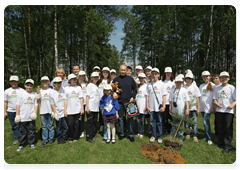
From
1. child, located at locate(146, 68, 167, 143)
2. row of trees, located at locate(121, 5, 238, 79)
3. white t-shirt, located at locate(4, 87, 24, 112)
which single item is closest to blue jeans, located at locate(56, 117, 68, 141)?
white t-shirt, located at locate(4, 87, 24, 112)

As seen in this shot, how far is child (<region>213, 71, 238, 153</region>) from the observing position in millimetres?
3928

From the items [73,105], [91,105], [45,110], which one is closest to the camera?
[45,110]

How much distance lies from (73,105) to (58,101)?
0.50m

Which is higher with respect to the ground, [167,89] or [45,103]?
[167,89]

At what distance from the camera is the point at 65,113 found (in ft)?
14.4

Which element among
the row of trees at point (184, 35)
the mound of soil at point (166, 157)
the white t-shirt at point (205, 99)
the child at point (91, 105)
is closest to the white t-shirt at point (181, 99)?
the white t-shirt at point (205, 99)

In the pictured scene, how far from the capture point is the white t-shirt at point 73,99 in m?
4.48

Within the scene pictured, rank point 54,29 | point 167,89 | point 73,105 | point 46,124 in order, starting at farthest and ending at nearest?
point 54,29 → point 167,89 → point 73,105 → point 46,124

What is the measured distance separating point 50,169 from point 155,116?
342 centimetres

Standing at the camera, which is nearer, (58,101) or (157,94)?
(58,101)

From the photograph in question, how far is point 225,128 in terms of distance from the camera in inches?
159

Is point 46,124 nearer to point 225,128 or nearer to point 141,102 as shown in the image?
point 141,102

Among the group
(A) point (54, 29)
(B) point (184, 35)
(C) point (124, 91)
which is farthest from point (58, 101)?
(B) point (184, 35)

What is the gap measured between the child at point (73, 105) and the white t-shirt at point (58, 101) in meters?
0.13
